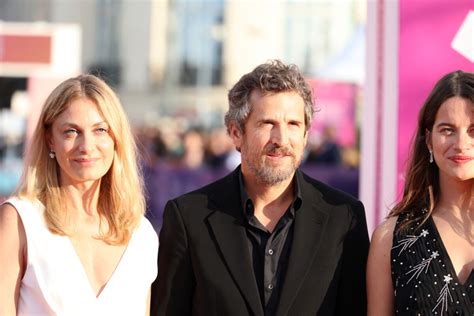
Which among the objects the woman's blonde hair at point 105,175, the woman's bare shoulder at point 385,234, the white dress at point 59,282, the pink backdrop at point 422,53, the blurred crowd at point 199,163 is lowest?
the blurred crowd at point 199,163

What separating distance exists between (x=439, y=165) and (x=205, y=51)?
1569 inches

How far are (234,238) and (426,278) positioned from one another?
78 cm

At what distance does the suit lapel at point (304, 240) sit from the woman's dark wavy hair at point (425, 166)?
30cm

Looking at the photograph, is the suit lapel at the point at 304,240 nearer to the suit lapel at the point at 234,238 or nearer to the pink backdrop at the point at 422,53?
the suit lapel at the point at 234,238

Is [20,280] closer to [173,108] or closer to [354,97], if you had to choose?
[354,97]

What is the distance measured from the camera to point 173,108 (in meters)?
42.2

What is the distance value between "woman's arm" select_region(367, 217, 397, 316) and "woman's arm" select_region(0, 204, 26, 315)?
1330 mm

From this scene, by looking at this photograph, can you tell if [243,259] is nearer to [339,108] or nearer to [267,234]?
[267,234]

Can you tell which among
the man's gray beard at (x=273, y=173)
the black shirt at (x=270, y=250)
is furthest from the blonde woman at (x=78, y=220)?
the man's gray beard at (x=273, y=173)

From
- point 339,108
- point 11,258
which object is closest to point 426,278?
point 11,258

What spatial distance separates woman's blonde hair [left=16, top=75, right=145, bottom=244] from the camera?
3.14m

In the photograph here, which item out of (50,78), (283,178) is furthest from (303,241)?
(50,78)

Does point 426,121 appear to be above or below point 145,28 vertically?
below

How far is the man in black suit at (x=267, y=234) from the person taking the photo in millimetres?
3182
